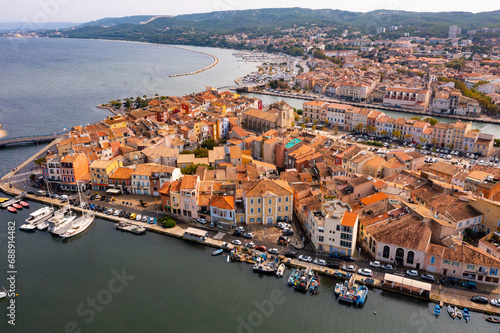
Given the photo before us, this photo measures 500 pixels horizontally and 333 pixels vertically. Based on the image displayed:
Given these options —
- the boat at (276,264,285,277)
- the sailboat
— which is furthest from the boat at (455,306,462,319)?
the sailboat

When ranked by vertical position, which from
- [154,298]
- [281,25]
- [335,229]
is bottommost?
[154,298]

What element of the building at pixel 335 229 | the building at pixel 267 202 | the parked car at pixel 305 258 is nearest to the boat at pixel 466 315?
the building at pixel 335 229

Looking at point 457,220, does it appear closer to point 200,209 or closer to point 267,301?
point 267,301

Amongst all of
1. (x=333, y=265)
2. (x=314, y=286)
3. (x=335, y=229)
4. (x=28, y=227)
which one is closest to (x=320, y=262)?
(x=333, y=265)

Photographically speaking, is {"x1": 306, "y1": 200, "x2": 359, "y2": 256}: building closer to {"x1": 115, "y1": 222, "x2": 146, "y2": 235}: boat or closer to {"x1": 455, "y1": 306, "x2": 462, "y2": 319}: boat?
{"x1": 455, "y1": 306, "x2": 462, "y2": 319}: boat

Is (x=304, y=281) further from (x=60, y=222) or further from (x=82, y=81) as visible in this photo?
(x=82, y=81)

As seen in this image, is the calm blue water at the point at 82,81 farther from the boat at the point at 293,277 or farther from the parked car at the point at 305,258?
the boat at the point at 293,277
